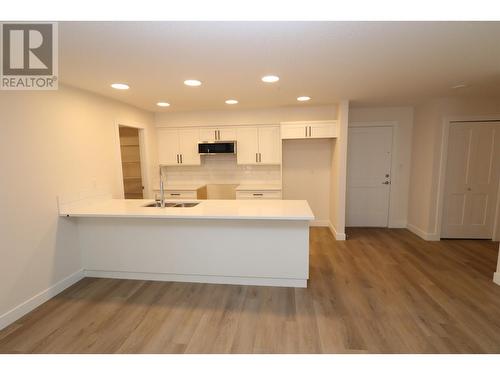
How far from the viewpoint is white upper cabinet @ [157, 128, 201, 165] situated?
468 cm

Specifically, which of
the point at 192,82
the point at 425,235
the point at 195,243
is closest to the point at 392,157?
the point at 425,235

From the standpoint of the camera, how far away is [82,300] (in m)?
2.56

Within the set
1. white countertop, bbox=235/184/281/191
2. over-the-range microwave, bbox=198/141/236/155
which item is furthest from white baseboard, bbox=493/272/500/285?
over-the-range microwave, bbox=198/141/236/155

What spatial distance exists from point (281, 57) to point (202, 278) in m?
2.45

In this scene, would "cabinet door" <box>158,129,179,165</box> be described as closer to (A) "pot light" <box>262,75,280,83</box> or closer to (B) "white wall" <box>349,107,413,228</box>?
(A) "pot light" <box>262,75,280,83</box>

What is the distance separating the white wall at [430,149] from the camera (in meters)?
3.88

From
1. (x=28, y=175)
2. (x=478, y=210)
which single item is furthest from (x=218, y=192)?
(x=478, y=210)

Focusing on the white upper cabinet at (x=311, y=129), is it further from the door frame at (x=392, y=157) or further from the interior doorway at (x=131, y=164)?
the interior doorway at (x=131, y=164)

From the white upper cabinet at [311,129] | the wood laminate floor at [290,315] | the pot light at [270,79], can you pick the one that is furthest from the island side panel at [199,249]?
the white upper cabinet at [311,129]

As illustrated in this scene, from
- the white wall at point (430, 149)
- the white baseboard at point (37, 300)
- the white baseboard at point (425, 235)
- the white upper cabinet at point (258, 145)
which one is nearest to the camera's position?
the white baseboard at point (37, 300)

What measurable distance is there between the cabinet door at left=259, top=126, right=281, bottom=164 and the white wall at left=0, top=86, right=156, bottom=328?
2511 mm

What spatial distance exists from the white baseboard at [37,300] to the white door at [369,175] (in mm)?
4578

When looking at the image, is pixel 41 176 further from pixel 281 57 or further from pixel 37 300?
pixel 281 57

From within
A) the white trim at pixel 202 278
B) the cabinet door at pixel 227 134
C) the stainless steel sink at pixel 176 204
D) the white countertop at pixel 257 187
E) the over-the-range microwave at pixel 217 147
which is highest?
the cabinet door at pixel 227 134
